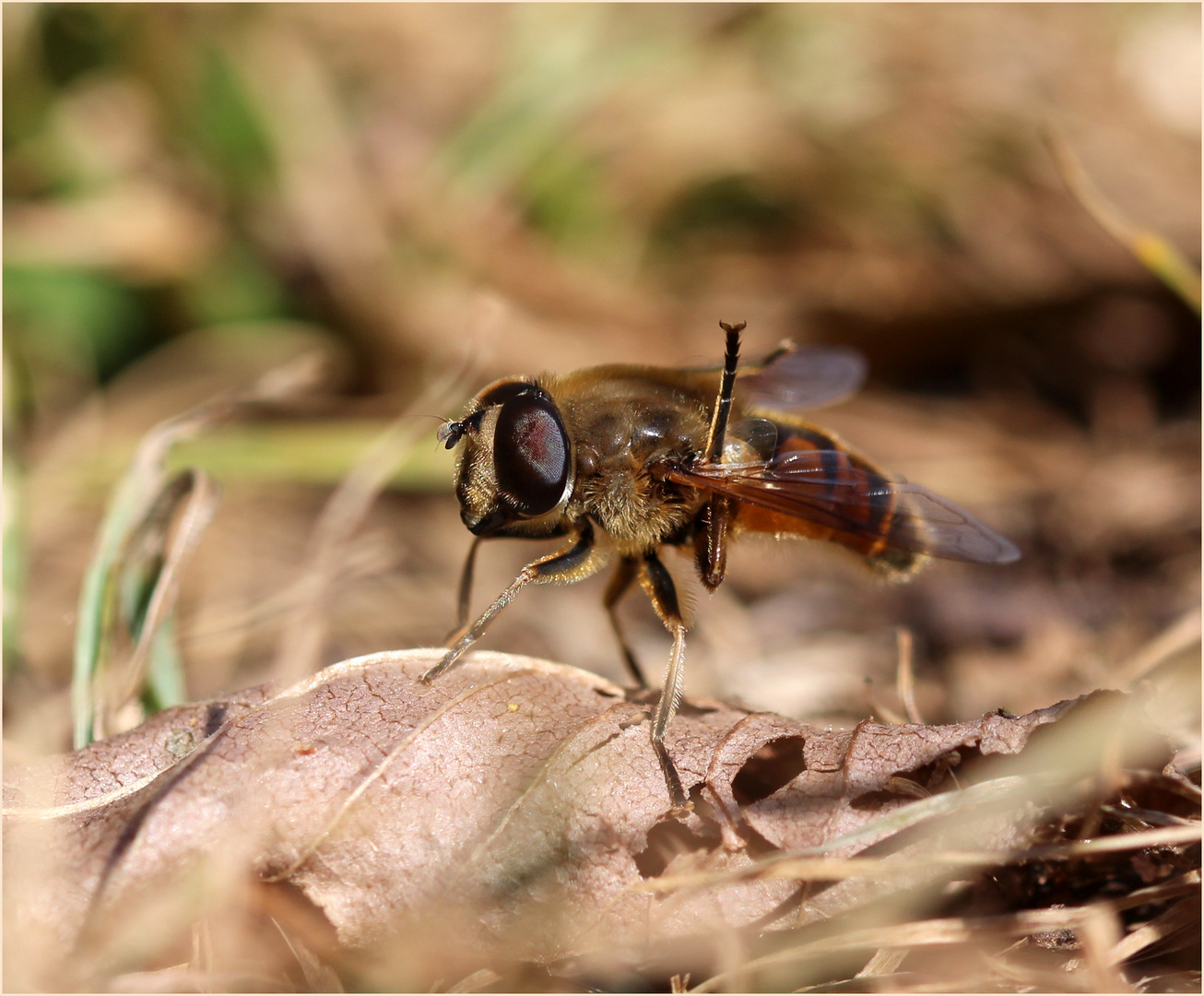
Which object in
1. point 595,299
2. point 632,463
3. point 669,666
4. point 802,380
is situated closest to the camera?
point 669,666

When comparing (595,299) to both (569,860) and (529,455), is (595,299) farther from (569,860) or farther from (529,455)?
(569,860)

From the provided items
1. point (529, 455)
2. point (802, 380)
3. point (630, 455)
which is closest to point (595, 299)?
point (802, 380)

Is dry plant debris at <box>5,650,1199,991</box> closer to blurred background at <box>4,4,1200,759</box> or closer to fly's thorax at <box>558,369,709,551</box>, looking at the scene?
fly's thorax at <box>558,369,709,551</box>

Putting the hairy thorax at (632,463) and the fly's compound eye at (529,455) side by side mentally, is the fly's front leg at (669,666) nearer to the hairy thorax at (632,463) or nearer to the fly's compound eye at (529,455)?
the hairy thorax at (632,463)

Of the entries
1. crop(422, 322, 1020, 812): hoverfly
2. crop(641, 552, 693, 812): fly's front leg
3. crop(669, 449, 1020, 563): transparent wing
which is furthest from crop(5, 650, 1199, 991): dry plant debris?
crop(669, 449, 1020, 563): transparent wing

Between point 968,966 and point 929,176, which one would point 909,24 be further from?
point 968,966

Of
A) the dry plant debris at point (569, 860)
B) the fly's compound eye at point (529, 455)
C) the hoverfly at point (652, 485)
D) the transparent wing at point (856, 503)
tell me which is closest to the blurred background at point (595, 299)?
the hoverfly at point (652, 485)
